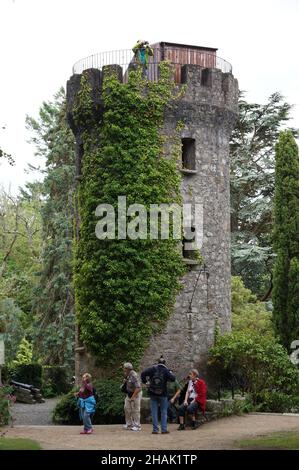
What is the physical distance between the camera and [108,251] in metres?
25.4

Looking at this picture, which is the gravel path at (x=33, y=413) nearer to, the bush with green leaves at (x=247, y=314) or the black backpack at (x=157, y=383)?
the black backpack at (x=157, y=383)

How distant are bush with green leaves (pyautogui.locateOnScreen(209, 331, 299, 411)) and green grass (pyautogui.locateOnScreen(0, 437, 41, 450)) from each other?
7.18 meters

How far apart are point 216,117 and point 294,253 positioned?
18.3 ft

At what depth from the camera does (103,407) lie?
23.7m

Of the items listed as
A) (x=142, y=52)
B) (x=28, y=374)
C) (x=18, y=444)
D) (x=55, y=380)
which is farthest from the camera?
(x=55, y=380)

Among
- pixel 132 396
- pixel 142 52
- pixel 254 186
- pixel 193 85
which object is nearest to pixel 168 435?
pixel 132 396

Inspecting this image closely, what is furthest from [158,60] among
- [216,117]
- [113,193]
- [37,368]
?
[37,368]

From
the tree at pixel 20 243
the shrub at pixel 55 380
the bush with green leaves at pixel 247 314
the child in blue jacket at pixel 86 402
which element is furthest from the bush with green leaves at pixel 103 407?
the tree at pixel 20 243

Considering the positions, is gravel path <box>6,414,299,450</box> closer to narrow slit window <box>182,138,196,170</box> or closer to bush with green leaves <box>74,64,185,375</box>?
bush with green leaves <box>74,64,185,375</box>

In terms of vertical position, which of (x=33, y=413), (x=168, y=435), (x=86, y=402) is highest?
(x=86, y=402)

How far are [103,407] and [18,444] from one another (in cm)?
713

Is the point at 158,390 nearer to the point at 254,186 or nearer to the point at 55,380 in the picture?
the point at 55,380
